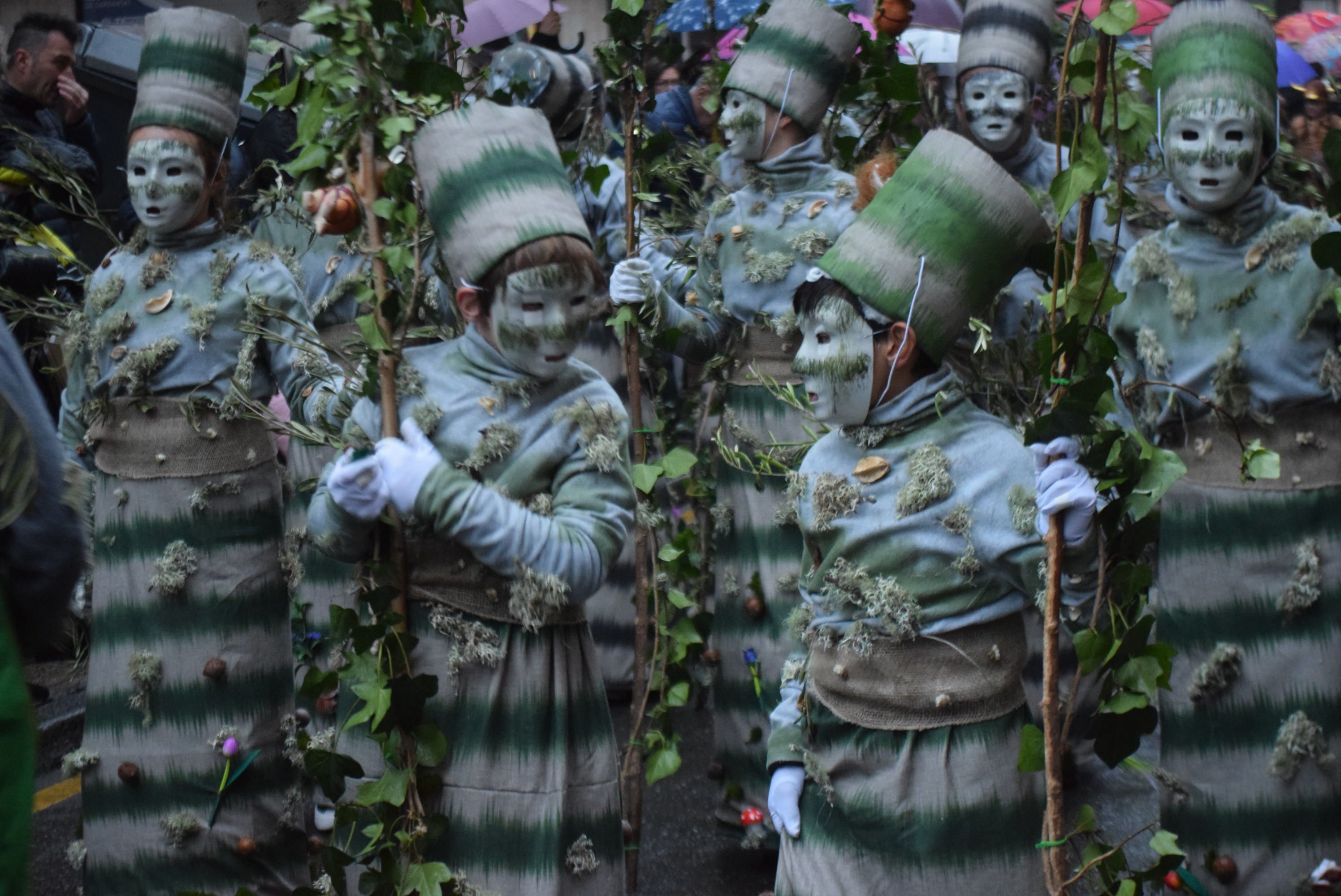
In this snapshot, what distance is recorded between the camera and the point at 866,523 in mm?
2988

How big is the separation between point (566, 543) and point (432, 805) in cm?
61

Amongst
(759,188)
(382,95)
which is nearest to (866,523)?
(382,95)

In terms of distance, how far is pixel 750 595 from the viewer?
15.7ft

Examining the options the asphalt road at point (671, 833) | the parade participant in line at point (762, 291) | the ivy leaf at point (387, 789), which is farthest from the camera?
the asphalt road at point (671, 833)

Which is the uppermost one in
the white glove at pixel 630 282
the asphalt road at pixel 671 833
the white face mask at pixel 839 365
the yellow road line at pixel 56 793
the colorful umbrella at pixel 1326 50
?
the colorful umbrella at pixel 1326 50

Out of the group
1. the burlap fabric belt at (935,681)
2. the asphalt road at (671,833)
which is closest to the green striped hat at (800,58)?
the burlap fabric belt at (935,681)

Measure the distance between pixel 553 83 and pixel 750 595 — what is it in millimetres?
2200

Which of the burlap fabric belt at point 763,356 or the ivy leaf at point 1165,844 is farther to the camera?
the burlap fabric belt at point 763,356

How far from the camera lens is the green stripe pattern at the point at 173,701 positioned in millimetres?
4094

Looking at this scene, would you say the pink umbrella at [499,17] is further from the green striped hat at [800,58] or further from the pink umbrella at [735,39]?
the green striped hat at [800,58]

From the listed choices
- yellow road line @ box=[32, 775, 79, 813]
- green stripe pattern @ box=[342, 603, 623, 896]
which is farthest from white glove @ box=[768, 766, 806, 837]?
yellow road line @ box=[32, 775, 79, 813]

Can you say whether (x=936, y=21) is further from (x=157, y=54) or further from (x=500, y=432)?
(x=500, y=432)

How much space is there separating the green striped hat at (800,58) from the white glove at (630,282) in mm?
806

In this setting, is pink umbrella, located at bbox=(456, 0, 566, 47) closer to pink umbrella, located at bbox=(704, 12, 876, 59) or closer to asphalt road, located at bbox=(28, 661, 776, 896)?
pink umbrella, located at bbox=(704, 12, 876, 59)
